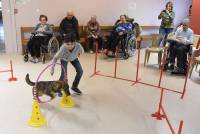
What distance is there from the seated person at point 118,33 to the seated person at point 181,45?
1400 mm

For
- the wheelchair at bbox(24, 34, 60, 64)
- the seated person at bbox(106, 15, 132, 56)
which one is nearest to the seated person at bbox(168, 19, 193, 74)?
the seated person at bbox(106, 15, 132, 56)

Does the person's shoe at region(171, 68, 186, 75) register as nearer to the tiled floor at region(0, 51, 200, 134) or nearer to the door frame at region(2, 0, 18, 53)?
the tiled floor at region(0, 51, 200, 134)

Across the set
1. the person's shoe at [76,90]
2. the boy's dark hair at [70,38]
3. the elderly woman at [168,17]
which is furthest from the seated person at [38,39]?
the elderly woman at [168,17]

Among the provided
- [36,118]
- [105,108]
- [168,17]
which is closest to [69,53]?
[105,108]

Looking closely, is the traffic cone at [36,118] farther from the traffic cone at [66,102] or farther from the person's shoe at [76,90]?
the person's shoe at [76,90]

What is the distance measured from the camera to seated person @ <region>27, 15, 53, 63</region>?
5.36 meters

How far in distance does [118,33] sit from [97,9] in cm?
117

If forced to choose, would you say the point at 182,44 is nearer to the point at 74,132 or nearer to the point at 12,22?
the point at 74,132

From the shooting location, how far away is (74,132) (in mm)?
2646

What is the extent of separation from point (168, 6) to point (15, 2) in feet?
13.0

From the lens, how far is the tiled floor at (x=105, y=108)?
275cm

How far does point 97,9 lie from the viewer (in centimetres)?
675

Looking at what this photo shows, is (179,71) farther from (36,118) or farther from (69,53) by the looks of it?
(36,118)

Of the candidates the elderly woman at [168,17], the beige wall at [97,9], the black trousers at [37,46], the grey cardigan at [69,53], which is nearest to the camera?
the grey cardigan at [69,53]
